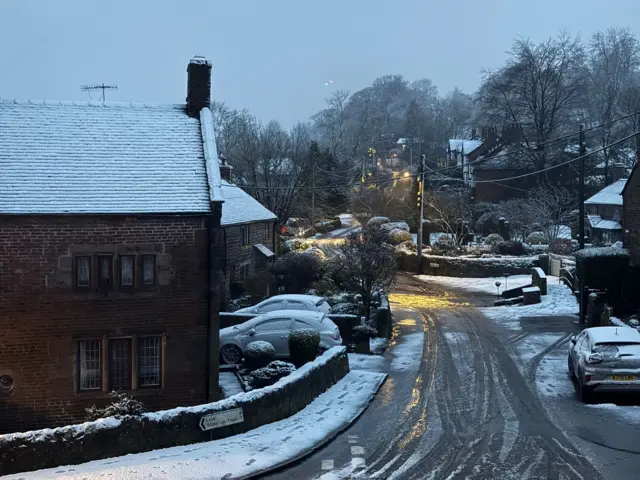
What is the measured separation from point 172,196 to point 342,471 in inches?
355

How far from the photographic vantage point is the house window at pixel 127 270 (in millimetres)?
17812

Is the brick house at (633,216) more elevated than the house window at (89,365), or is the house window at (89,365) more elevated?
the brick house at (633,216)

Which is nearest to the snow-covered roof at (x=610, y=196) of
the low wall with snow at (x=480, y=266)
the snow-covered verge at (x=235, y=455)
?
the low wall with snow at (x=480, y=266)

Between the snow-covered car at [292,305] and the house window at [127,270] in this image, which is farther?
the snow-covered car at [292,305]

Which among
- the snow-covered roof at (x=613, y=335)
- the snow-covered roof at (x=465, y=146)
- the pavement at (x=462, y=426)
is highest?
the snow-covered roof at (x=465, y=146)

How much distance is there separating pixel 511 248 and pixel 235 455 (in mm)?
39452

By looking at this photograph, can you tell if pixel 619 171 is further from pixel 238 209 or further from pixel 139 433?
pixel 139 433

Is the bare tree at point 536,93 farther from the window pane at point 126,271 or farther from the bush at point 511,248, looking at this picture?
the window pane at point 126,271

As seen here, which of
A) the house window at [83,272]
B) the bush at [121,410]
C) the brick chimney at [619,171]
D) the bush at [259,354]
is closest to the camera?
the bush at [121,410]

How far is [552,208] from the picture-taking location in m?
56.0

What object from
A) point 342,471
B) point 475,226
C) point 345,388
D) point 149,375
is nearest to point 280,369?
point 345,388

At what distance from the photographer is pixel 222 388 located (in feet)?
62.5

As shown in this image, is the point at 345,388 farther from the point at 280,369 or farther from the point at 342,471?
the point at 342,471

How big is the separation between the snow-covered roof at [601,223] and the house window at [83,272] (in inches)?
1597
